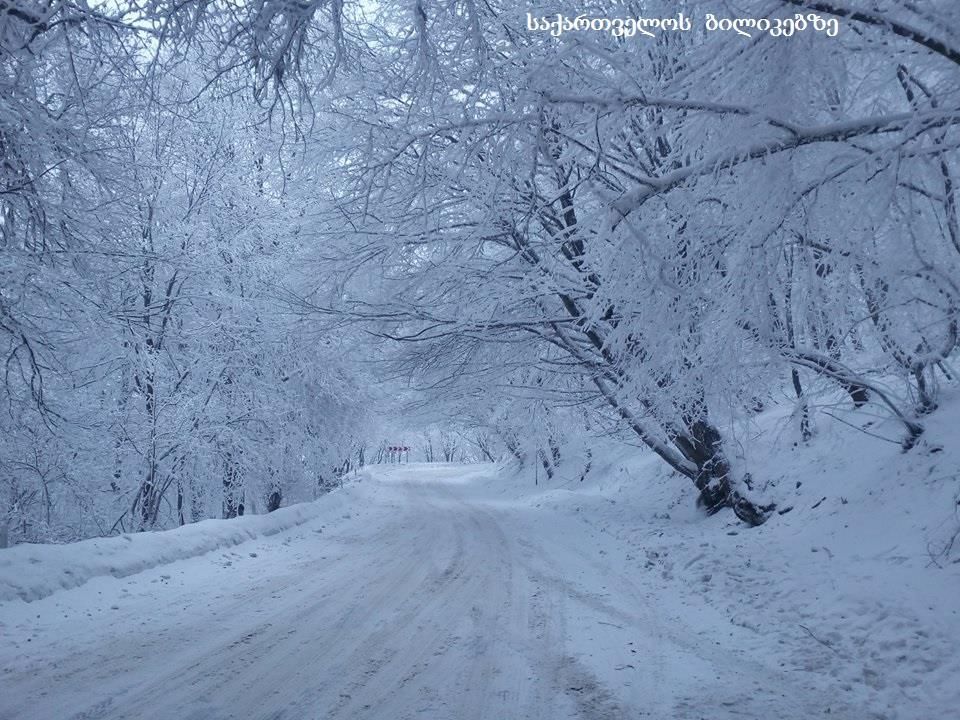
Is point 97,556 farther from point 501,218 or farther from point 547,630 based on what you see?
point 501,218

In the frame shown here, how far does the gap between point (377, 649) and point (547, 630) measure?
158 centimetres

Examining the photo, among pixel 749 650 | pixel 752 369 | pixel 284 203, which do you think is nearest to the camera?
pixel 749 650

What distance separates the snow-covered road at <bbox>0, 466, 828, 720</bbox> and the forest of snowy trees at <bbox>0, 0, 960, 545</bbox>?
89.8 inches

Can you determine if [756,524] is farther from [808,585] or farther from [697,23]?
[697,23]

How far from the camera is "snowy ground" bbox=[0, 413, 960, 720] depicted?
4254mm

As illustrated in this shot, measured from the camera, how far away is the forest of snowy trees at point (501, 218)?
4570mm

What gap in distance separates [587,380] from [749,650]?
8.23 meters

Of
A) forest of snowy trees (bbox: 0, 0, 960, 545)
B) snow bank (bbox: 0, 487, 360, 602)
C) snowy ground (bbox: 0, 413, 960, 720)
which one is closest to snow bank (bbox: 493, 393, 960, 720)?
snowy ground (bbox: 0, 413, 960, 720)

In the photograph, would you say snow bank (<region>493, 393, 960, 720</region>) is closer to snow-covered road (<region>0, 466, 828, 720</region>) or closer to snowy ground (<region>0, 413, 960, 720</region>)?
snowy ground (<region>0, 413, 960, 720</region>)

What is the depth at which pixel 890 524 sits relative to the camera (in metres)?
6.74

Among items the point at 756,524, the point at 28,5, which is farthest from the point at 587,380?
the point at 28,5

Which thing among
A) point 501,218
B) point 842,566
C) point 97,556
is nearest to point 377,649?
point 97,556

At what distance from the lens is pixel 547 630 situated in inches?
233

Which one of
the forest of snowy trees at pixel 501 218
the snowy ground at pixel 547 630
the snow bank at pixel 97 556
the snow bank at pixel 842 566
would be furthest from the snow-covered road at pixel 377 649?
the forest of snowy trees at pixel 501 218
